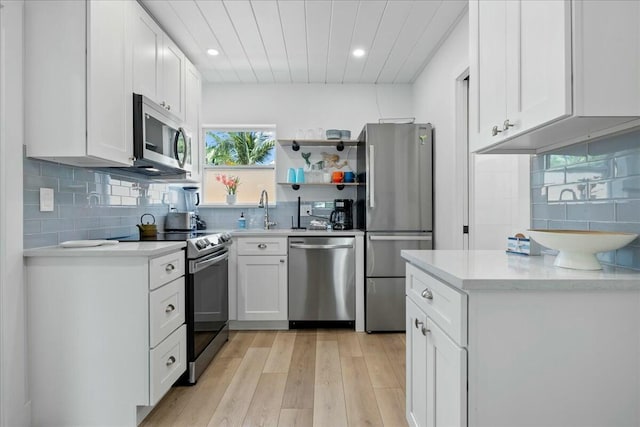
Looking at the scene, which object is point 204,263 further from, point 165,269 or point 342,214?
point 342,214

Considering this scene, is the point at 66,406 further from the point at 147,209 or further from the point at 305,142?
the point at 305,142

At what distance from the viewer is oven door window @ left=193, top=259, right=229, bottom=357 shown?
7.85 ft

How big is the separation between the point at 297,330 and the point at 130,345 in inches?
69.8

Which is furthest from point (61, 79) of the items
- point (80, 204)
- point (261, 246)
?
point (261, 246)

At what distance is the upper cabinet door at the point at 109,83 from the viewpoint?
185 cm

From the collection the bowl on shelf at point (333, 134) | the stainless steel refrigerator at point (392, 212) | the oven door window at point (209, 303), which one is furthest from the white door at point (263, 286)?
the bowl on shelf at point (333, 134)

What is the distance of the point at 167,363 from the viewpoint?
2.00 meters

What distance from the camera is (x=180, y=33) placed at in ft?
9.59

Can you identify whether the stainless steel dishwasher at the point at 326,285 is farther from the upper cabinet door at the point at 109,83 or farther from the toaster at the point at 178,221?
the upper cabinet door at the point at 109,83

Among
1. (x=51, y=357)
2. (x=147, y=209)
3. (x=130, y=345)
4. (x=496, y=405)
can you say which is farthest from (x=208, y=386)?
(x=496, y=405)

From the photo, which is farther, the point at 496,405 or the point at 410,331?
the point at 410,331

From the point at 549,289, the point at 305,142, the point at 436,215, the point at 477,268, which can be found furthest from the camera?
the point at 305,142

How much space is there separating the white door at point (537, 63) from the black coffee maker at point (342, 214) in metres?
2.49

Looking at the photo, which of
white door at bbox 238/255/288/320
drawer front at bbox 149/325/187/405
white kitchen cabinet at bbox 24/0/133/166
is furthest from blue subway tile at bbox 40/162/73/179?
white door at bbox 238/255/288/320
